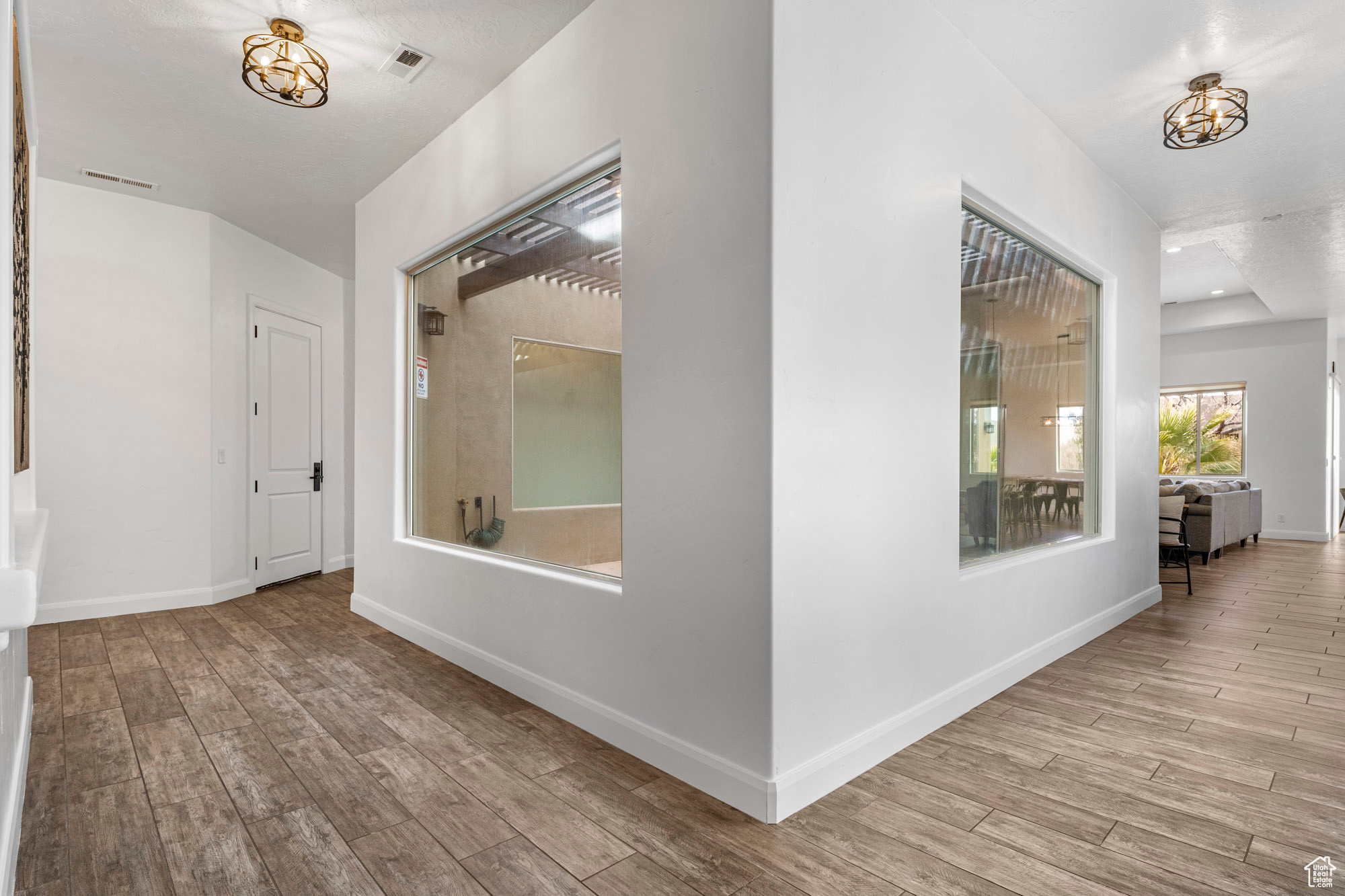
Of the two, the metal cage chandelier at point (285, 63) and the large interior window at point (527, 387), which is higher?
the metal cage chandelier at point (285, 63)

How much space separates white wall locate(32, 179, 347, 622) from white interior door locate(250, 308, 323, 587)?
0.44ft

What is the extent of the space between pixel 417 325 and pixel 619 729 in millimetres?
2769

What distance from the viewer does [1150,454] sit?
4898mm

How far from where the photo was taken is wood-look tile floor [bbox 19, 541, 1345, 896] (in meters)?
1.82

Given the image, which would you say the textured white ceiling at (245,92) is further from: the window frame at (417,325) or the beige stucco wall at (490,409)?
the beige stucco wall at (490,409)

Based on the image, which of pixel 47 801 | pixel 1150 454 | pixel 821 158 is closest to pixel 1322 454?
pixel 1150 454

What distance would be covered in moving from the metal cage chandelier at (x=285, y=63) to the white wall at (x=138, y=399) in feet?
7.82

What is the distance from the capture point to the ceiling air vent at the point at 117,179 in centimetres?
443

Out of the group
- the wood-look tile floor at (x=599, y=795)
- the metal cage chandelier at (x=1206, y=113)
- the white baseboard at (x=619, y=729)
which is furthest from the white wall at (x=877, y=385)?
the metal cage chandelier at (x=1206, y=113)

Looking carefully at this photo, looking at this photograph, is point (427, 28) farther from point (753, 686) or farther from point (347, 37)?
point (753, 686)

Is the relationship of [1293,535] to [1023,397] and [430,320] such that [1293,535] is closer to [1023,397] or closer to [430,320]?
[1023,397]

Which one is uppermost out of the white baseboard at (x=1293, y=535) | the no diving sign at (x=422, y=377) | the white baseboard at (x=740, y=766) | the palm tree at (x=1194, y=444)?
the no diving sign at (x=422, y=377)

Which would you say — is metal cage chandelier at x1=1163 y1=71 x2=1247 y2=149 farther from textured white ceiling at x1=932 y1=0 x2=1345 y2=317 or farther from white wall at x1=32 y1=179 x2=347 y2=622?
white wall at x1=32 y1=179 x2=347 y2=622

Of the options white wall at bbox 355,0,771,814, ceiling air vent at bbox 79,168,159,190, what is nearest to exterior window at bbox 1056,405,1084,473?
white wall at bbox 355,0,771,814
